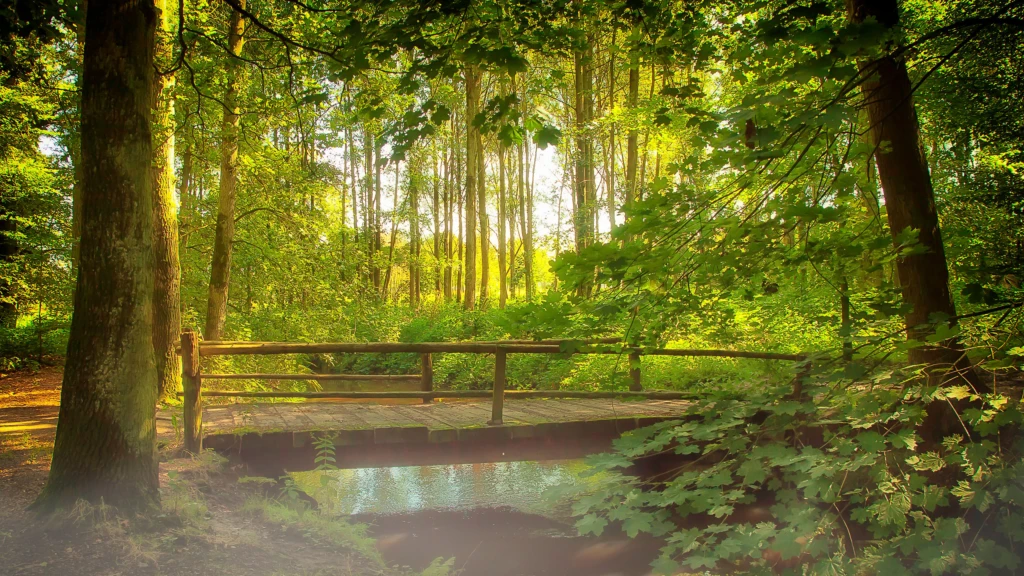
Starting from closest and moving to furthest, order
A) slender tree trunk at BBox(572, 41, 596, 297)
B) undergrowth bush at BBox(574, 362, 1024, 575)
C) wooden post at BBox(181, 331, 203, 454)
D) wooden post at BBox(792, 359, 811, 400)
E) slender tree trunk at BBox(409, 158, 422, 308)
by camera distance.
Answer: undergrowth bush at BBox(574, 362, 1024, 575)
wooden post at BBox(792, 359, 811, 400)
wooden post at BBox(181, 331, 203, 454)
slender tree trunk at BBox(572, 41, 596, 297)
slender tree trunk at BBox(409, 158, 422, 308)

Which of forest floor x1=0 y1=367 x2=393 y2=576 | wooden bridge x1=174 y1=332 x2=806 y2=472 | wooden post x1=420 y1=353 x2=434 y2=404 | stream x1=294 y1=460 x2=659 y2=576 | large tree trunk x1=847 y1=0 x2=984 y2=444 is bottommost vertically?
stream x1=294 y1=460 x2=659 y2=576

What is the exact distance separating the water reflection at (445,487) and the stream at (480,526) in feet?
0.05

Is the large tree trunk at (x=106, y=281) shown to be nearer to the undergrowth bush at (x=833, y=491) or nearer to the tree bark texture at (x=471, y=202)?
the undergrowth bush at (x=833, y=491)

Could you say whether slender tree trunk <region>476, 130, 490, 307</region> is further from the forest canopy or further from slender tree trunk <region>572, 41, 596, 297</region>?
the forest canopy

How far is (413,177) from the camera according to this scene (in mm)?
22281

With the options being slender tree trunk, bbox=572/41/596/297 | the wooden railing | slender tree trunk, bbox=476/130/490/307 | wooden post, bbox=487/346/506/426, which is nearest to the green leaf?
the wooden railing

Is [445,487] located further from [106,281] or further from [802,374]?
[802,374]

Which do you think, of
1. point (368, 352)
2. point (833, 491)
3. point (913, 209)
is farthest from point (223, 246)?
point (833, 491)

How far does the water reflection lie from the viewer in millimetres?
7922

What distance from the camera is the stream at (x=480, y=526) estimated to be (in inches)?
244

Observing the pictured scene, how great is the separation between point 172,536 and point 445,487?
18.4 feet

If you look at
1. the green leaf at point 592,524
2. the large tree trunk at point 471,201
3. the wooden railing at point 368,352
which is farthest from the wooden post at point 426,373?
the large tree trunk at point 471,201

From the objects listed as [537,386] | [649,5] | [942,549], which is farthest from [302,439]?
[537,386]

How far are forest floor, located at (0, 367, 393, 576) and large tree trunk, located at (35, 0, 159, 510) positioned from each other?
0.21 m
